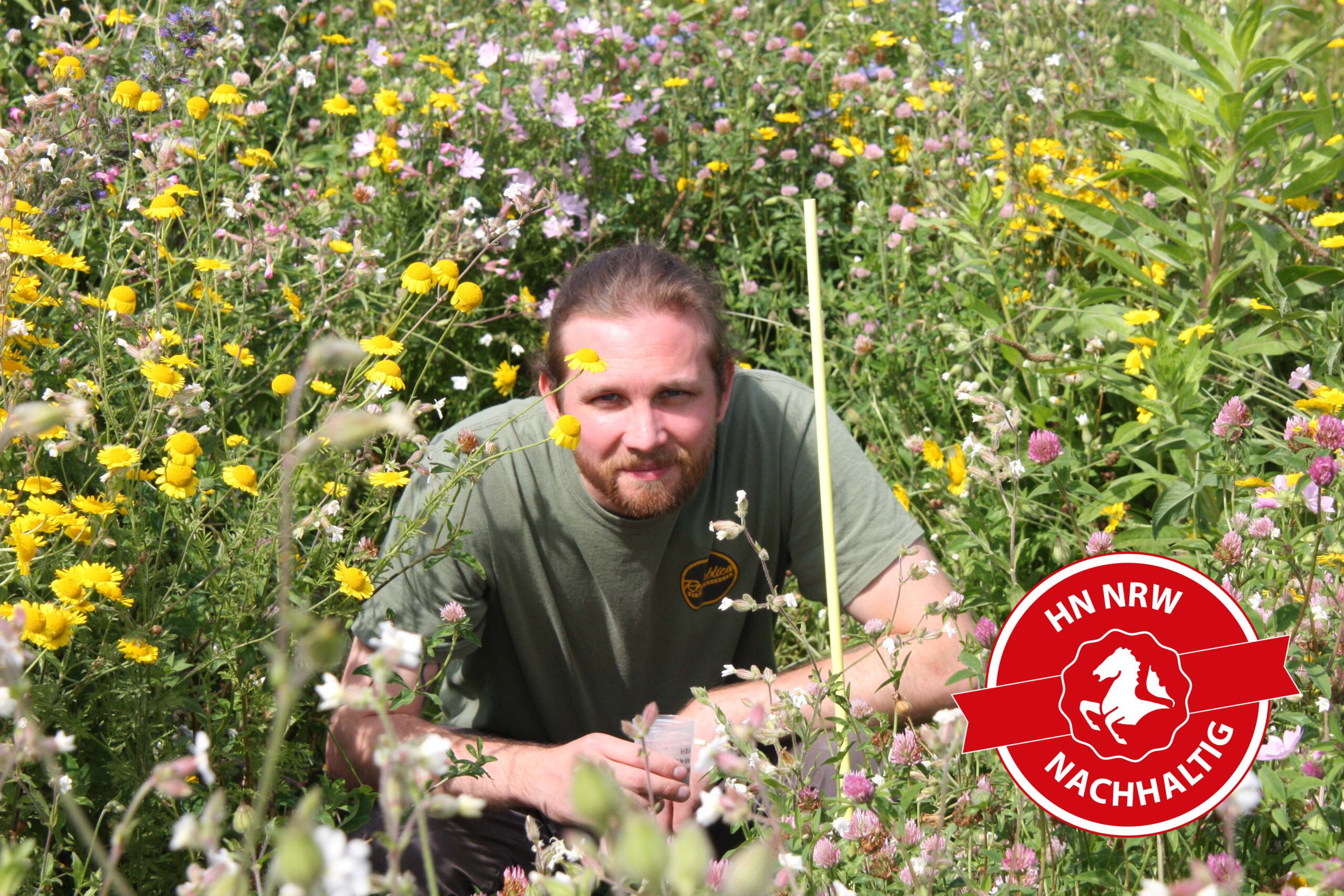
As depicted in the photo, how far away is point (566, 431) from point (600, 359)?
1.00ft

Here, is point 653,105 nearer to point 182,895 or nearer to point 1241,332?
point 1241,332

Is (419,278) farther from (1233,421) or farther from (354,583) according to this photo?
(1233,421)

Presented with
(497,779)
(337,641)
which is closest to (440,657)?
(497,779)

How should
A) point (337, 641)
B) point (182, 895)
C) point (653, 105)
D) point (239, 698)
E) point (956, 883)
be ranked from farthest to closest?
1. point (653, 105)
2. point (239, 698)
3. point (956, 883)
4. point (182, 895)
5. point (337, 641)

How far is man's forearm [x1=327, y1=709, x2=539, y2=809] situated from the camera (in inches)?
85.5

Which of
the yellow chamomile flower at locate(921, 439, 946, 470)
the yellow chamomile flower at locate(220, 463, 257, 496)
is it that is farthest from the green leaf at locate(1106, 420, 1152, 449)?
the yellow chamomile flower at locate(220, 463, 257, 496)

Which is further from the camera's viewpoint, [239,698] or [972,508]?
[972,508]

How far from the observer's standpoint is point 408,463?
2037 mm

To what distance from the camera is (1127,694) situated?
1.27 metres

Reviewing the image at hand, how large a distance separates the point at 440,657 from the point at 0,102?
1.87 m

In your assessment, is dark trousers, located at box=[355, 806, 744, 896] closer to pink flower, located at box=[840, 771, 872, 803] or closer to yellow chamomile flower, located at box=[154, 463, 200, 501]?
yellow chamomile flower, located at box=[154, 463, 200, 501]

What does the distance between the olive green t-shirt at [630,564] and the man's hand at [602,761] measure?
1.11ft

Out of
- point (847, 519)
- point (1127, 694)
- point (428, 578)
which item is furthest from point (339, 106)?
point (1127, 694)

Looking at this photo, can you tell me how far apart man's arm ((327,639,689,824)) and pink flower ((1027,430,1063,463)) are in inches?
26.5
